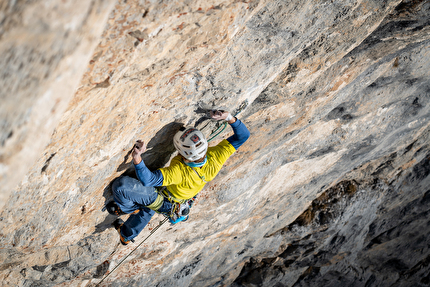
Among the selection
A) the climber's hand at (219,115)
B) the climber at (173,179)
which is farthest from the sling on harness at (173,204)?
the climber's hand at (219,115)

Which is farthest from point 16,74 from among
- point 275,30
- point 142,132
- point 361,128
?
point 361,128

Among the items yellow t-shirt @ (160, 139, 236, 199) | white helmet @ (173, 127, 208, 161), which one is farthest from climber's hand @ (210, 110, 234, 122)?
yellow t-shirt @ (160, 139, 236, 199)

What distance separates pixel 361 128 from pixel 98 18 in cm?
593

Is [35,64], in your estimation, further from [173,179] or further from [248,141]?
[248,141]

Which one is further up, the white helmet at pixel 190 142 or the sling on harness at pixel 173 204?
the white helmet at pixel 190 142

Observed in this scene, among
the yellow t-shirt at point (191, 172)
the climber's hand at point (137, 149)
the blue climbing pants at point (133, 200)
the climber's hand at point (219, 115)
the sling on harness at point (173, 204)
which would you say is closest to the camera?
the climber's hand at point (137, 149)

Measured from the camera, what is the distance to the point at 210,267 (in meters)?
7.35

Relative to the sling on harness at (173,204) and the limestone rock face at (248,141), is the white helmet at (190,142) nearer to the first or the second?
the limestone rock face at (248,141)

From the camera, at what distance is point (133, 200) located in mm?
3770

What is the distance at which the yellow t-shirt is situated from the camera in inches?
144

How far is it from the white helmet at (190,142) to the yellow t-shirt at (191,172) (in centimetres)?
34

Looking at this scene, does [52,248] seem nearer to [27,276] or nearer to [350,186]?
[27,276]

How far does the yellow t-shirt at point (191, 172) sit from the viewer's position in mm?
3662

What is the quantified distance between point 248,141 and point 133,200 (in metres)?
2.03
